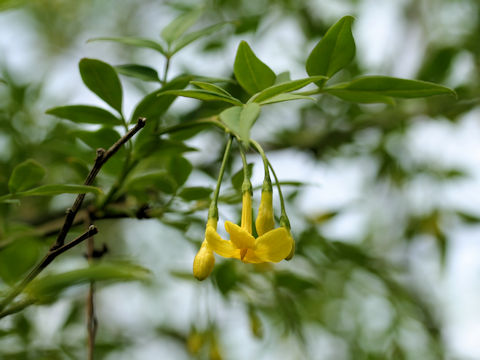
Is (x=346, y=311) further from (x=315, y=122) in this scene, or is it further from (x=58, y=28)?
(x=58, y=28)

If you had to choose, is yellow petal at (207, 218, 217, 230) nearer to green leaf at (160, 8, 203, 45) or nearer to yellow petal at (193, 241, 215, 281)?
yellow petal at (193, 241, 215, 281)

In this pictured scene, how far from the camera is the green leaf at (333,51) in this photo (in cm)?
39

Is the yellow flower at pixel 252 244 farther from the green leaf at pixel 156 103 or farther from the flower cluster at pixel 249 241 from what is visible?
the green leaf at pixel 156 103

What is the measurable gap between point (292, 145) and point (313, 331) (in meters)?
0.58

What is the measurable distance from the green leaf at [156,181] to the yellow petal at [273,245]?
16 centimetres

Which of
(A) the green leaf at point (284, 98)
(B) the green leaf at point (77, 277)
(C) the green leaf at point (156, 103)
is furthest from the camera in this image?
(C) the green leaf at point (156, 103)

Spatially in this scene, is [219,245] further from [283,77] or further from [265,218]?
[283,77]

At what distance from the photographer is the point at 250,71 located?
40 cm

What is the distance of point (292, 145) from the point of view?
0.97 m

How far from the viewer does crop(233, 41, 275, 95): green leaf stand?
0.39m

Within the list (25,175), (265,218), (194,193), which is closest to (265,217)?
(265,218)

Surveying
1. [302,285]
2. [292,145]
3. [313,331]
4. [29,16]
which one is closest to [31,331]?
[302,285]

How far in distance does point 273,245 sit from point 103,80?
0.69 ft

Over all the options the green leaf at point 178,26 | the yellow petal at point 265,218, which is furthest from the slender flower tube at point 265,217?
the green leaf at point 178,26
